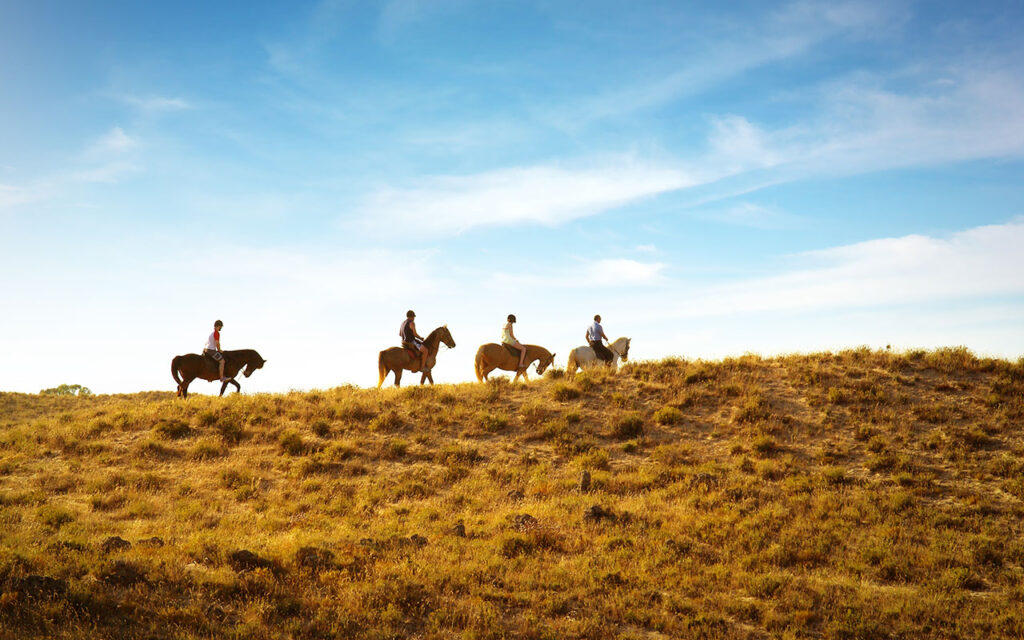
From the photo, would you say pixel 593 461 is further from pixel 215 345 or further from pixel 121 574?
pixel 215 345

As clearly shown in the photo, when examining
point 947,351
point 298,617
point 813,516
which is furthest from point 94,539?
point 947,351

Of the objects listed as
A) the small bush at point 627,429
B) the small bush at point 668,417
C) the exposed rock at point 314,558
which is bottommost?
the exposed rock at point 314,558

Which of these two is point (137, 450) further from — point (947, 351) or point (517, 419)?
point (947, 351)

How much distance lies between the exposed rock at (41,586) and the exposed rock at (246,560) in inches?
97.8

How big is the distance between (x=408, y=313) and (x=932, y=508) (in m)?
18.4

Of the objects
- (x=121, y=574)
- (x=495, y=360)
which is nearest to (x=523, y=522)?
(x=121, y=574)

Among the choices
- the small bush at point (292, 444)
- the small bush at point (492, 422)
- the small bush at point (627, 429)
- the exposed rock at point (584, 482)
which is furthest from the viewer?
the small bush at point (492, 422)

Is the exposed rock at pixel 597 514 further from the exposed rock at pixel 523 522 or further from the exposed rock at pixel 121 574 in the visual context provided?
the exposed rock at pixel 121 574

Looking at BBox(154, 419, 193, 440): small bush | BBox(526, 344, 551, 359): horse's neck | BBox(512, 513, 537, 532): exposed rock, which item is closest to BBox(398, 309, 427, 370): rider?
BBox(526, 344, 551, 359): horse's neck

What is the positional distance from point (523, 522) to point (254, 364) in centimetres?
1749

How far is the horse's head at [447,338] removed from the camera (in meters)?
27.5

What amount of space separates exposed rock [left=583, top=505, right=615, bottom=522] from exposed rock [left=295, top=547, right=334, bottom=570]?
5511mm

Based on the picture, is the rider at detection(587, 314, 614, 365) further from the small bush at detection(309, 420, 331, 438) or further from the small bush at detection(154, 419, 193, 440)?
the small bush at detection(154, 419, 193, 440)

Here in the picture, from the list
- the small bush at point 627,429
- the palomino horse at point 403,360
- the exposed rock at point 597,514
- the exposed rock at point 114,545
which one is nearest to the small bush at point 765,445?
the small bush at point 627,429
